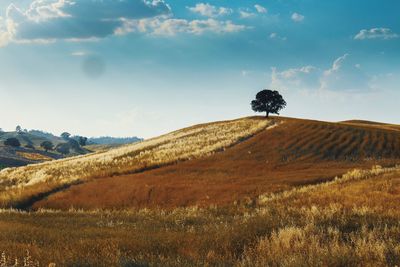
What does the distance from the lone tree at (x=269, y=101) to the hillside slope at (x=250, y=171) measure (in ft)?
86.0

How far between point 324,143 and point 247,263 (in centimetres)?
3814

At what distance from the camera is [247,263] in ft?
24.1

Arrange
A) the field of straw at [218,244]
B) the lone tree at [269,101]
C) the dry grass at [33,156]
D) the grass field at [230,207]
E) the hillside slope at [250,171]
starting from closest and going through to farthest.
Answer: the field of straw at [218,244]
the grass field at [230,207]
the hillside slope at [250,171]
the lone tree at [269,101]
the dry grass at [33,156]

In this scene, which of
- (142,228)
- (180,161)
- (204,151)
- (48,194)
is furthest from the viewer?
(204,151)

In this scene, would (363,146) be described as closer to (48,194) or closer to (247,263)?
(48,194)

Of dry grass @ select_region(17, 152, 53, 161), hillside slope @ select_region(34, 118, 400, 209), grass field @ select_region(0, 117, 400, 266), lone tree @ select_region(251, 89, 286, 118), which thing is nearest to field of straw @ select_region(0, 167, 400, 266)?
grass field @ select_region(0, 117, 400, 266)

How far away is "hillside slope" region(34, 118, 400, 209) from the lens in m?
26.2

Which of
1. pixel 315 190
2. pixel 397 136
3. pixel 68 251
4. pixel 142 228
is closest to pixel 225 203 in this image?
pixel 315 190

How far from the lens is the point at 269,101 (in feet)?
256

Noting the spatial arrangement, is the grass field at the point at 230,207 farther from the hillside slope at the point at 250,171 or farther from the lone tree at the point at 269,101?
the lone tree at the point at 269,101

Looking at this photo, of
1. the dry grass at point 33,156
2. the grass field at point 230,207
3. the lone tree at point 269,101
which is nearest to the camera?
the grass field at point 230,207

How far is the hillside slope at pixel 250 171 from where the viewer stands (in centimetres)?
2617

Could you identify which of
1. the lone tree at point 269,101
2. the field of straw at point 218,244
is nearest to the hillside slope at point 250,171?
the field of straw at point 218,244

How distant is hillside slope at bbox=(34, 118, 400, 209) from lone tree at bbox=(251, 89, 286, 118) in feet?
86.0
